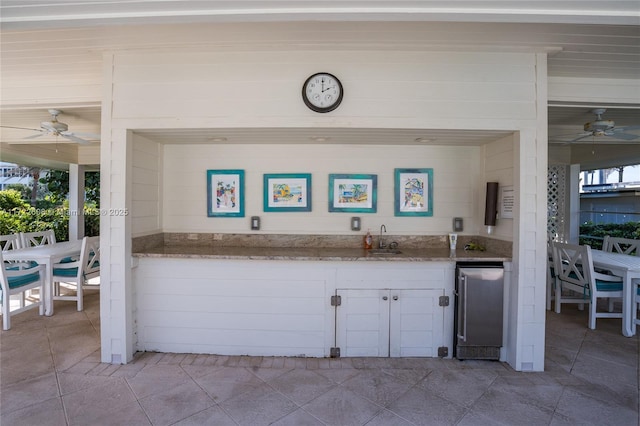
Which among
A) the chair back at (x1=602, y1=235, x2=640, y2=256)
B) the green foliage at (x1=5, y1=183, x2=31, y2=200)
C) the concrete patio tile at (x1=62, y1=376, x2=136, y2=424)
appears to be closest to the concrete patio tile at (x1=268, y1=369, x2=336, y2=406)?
the concrete patio tile at (x1=62, y1=376, x2=136, y2=424)

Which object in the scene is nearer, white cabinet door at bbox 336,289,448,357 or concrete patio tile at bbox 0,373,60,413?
concrete patio tile at bbox 0,373,60,413

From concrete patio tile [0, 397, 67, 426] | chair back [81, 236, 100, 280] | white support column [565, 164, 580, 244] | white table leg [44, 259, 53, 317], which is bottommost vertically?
concrete patio tile [0, 397, 67, 426]

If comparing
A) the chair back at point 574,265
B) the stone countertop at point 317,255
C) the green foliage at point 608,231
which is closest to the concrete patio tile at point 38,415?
the stone countertop at point 317,255

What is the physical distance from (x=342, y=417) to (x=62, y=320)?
3.62 meters

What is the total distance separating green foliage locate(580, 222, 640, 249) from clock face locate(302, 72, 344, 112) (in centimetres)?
782

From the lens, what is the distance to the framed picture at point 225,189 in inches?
134

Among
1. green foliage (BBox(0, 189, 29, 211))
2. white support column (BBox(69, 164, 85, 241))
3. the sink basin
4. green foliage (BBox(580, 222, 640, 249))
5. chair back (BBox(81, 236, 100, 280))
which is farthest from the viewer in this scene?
green foliage (BBox(580, 222, 640, 249))

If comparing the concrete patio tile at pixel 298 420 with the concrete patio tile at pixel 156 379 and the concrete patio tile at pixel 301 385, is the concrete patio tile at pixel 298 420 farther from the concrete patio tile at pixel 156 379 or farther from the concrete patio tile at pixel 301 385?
the concrete patio tile at pixel 156 379

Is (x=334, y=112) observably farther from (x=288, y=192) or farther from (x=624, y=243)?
(x=624, y=243)

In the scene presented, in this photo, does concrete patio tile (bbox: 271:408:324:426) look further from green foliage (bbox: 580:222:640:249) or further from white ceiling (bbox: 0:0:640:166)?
green foliage (bbox: 580:222:640:249)

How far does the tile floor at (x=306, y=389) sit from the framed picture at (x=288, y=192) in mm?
1542

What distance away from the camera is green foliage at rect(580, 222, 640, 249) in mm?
7500

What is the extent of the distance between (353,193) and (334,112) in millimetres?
1044

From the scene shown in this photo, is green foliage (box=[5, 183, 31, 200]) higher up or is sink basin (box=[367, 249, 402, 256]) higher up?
green foliage (box=[5, 183, 31, 200])
